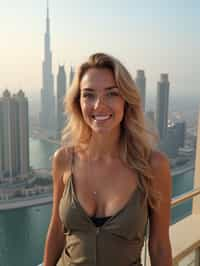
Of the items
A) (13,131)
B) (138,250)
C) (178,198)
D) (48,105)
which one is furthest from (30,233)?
(138,250)

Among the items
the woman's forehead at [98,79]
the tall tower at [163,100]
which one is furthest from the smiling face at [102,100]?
the tall tower at [163,100]

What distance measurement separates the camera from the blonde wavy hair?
0.89m

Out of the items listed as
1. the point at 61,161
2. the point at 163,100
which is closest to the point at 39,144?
the point at 163,100

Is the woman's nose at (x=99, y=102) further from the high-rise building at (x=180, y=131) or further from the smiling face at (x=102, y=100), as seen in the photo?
the high-rise building at (x=180, y=131)

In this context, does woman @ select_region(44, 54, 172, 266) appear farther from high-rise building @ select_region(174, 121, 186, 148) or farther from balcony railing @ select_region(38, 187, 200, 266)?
high-rise building @ select_region(174, 121, 186, 148)

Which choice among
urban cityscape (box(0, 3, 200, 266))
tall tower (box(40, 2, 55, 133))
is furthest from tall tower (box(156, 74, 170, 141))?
tall tower (box(40, 2, 55, 133))

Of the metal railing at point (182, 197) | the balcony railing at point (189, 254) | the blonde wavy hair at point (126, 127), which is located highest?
the blonde wavy hair at point (126, 127)

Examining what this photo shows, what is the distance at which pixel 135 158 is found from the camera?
3.15 feet

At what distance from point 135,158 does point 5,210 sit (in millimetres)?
8788

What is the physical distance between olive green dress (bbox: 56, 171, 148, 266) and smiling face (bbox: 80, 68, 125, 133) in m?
0.23

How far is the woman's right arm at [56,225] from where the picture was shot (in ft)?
3.26

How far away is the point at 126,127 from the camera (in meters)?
1.00

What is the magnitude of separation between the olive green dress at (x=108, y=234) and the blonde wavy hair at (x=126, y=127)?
0.21 feet

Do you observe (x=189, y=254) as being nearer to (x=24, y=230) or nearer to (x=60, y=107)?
(x=60, y=107)
